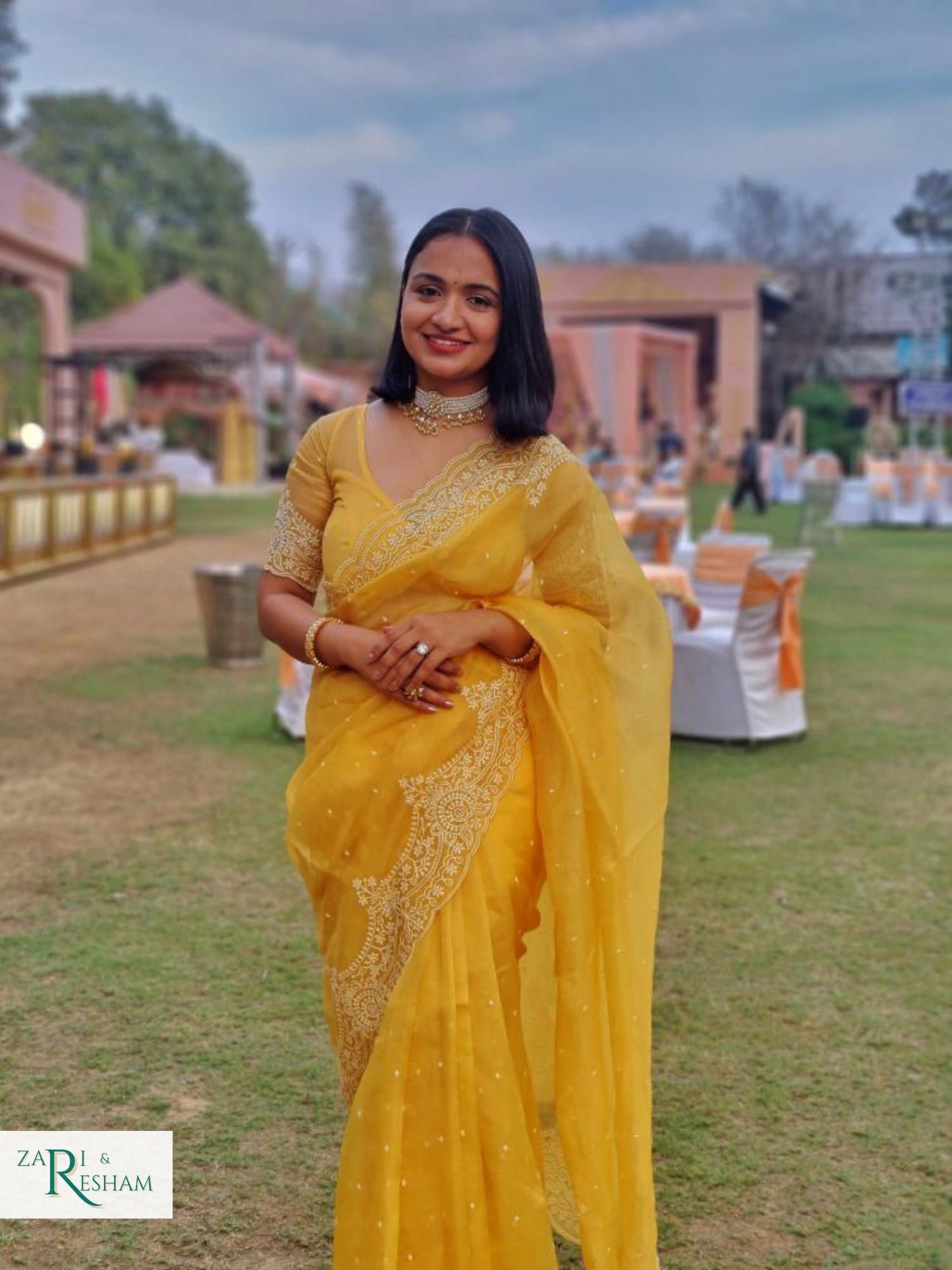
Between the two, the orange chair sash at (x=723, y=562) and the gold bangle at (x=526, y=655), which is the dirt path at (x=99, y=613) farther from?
the gold bangle at (x=526, y=655)

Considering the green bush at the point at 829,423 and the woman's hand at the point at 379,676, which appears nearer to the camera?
the woman's hand at the point at 379,676

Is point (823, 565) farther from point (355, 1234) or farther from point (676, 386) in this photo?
point (676, 386)

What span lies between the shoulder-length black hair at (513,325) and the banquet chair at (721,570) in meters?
6.00

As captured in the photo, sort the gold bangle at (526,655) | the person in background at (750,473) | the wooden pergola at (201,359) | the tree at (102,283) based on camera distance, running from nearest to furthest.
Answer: the gold bangle at (526,655) → the person in background at (750,473) → the wooden pergola at (201,359) → the tree at (102,283)

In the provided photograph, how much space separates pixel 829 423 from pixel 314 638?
112 ft

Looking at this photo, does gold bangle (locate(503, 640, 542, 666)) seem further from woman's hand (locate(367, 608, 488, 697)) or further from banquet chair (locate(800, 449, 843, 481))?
banquet chair (locate(800, 449, 843, 481))

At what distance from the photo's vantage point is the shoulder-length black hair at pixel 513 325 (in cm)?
202

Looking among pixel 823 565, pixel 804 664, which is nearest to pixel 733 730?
pixel 804 664

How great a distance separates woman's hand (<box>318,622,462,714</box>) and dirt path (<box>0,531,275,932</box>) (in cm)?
228

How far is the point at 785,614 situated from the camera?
6.44m

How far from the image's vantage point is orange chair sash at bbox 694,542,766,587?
809cm

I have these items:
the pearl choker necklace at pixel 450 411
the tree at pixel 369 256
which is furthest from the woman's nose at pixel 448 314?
the tree at pixel 369 256

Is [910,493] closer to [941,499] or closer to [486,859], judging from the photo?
[941,499]

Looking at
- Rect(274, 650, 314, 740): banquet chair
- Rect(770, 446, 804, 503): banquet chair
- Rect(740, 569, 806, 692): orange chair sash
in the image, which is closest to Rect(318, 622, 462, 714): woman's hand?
Rect(274, 650, 314, 740): banquet chair
